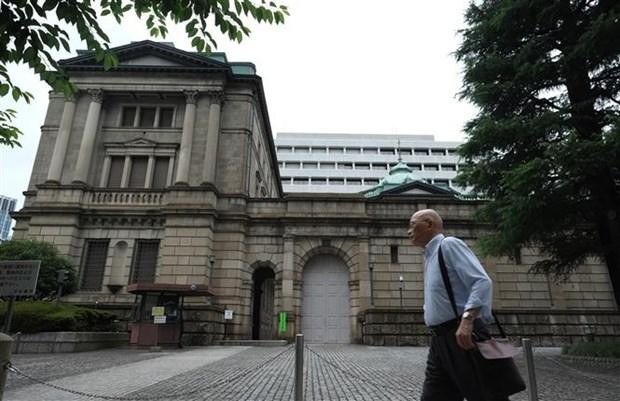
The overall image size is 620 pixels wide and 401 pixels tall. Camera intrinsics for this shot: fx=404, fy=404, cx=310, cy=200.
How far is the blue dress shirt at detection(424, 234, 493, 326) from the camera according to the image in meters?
2.99

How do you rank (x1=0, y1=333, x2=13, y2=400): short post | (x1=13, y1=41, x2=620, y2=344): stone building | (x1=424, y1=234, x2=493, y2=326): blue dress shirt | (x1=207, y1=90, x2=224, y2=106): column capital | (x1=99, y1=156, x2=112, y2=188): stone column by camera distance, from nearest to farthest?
(x1=424, y1=234, x2=493, y2=326): blue dress shirt → (x1=0, y1=333, x2=13, y2=400): short post → (x1=13, y1=41, x2=620, y2=344): stone building → (x1=99, y1=156, x2=112, y2=188): stone column → (x1=207, y1=90, x2=224, y2=106): column capital

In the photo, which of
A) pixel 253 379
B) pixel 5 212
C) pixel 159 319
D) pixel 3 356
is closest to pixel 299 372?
pixel 3 356

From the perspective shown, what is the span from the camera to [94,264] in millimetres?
22203

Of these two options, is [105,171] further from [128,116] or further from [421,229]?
[421,229]

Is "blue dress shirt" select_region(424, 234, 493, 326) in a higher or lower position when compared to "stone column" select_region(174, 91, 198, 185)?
lower

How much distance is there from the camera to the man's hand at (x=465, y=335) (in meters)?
2.86

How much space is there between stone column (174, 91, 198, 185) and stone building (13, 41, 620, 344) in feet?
0.24

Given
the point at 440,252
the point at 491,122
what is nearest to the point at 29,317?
the point at 440,252

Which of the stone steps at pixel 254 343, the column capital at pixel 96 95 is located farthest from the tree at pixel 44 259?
the column capital at pixel 96 95

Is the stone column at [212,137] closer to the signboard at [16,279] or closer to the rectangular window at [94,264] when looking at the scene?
the rectangular window at [94,264]

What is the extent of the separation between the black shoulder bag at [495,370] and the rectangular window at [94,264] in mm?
22891

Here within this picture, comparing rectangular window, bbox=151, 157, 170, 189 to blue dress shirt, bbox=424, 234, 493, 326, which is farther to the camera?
rectangular window, bbox=151, 157, 170, 189

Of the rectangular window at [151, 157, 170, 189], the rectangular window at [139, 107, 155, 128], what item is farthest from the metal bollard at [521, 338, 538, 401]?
the rectangular window at [139, 107, 155, 128]

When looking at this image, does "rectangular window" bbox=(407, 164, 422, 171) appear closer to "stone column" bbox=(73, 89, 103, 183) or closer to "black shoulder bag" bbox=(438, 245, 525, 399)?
"stone column" bbox=(73, 89, 103, 183)
